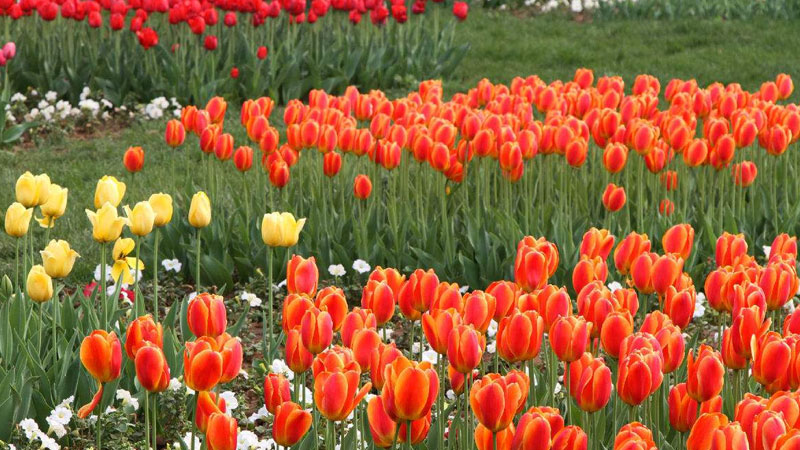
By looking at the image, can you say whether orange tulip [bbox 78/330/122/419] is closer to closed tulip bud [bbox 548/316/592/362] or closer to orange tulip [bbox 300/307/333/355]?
orange tulip [bbox 300/307/333/355]

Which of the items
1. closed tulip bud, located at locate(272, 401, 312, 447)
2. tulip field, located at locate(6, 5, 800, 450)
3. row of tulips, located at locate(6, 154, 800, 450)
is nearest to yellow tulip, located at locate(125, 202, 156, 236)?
tulip field, located at locate(6, 5, 800, 450)

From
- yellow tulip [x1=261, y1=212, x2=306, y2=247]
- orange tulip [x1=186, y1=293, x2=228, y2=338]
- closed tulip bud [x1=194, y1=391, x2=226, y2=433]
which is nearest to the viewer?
closed tulip bud [x1=194, y1=391, x2=226, y2=433]

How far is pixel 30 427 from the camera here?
3127mm

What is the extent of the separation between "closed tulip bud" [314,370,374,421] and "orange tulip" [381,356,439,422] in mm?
106

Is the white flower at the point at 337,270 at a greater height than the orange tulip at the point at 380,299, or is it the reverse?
the orange tulip at the point at 380,299

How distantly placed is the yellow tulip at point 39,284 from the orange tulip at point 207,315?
2.56 ft

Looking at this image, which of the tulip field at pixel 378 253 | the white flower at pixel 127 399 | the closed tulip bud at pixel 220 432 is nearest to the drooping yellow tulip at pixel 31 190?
the tulip field at pixel 378 253

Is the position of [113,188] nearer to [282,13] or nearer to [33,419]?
[33,419]

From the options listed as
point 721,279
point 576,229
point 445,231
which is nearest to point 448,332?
point 721,279

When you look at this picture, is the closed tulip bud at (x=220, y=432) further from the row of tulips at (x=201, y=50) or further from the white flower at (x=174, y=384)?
the row of tulips at (x=201, y=50)

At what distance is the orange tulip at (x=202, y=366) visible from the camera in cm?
219

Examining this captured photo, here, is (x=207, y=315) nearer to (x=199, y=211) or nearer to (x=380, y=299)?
(x=380, y=299)

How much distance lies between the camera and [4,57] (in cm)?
809

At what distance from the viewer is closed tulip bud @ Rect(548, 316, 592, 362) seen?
7.82 ft
